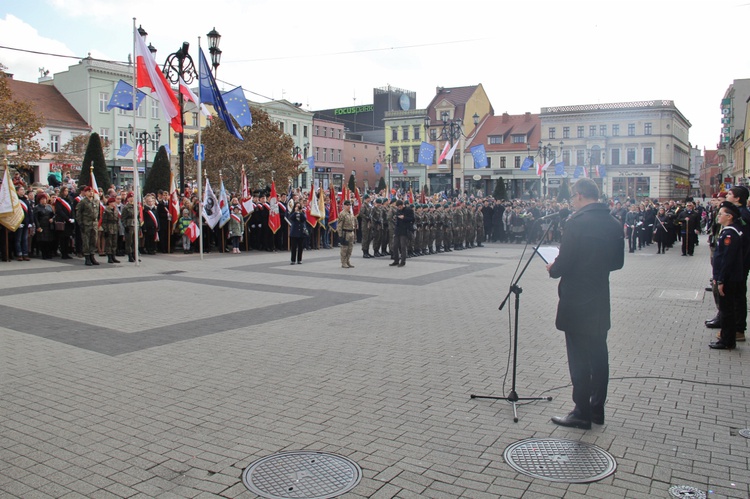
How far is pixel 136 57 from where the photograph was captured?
1705cm

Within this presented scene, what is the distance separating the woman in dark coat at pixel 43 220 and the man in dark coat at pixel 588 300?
16.8m

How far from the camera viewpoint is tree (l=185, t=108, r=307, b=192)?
142 feet

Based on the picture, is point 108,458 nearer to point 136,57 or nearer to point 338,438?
point 338,438

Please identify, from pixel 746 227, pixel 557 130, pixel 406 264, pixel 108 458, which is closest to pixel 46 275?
pixel 406 264

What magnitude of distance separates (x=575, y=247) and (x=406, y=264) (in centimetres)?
1446

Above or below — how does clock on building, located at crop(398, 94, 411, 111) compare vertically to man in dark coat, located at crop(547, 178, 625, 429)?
above

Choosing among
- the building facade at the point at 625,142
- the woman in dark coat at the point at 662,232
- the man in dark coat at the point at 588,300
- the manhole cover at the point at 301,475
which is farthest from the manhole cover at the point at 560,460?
the building facade at the point at 625,142

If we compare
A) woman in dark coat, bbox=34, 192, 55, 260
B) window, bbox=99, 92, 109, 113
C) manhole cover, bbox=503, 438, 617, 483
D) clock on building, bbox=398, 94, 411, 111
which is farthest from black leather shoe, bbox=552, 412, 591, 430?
clock on building, bbox=398, 94, 411, 111

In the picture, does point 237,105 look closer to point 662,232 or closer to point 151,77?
point 151,77

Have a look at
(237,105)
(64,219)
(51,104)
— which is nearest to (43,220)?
(64,219)

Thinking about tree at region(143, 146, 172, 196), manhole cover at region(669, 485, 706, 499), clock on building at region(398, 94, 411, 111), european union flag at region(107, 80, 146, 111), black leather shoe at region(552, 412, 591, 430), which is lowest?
manhole cover at region(669, 485, 706, 499)

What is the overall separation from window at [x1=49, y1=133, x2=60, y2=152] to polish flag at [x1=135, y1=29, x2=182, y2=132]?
47348mm

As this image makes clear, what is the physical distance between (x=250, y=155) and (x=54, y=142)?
1069 inches

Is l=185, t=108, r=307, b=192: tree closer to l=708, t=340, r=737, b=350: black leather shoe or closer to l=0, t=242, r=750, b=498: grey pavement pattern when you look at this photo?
l=0, t=242, r=750, b=498: grey pavement pattern
